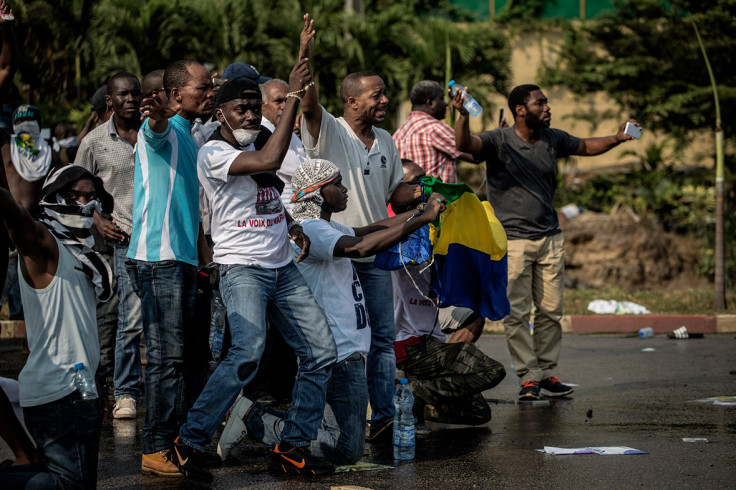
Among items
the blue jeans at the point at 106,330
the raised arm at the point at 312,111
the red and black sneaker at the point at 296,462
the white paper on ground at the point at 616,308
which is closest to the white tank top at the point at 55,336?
the red and black sneaker at the point at 296,462

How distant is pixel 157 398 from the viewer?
5312mm

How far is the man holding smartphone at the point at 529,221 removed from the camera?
7.97 metres

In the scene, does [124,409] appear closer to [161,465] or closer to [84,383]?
[161,465]

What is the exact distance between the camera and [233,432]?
5535mm

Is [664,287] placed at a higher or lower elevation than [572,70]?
lower

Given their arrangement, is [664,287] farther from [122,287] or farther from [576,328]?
[122,287]

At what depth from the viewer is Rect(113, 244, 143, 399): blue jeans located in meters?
6.61

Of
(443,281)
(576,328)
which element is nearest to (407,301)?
(443,281)

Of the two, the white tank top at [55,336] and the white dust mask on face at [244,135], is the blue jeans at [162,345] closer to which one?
the white dust mask on face at [244,135]

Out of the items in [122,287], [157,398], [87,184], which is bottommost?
[157,398]

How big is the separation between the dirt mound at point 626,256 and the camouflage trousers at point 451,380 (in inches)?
390

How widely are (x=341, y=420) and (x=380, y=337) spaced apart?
74 cm

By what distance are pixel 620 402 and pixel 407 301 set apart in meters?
1.96

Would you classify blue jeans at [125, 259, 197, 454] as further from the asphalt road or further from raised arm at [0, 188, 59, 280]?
raised arm at [0, 188, 59, 280]
